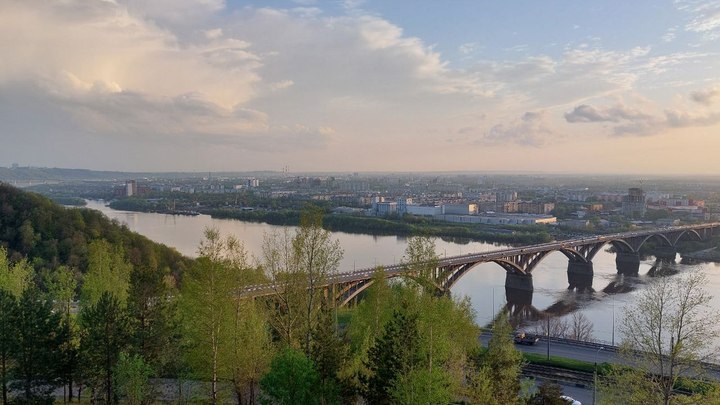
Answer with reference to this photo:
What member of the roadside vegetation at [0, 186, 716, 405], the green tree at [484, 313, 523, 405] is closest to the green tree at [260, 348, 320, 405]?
the roadside vegetation at [0, 186, 716, 405]

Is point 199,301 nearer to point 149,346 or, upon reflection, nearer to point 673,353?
point 149,346

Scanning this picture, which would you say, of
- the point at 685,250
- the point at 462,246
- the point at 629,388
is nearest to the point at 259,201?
the point at 462,246

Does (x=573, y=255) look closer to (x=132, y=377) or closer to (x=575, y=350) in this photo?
(x=575, y=350)

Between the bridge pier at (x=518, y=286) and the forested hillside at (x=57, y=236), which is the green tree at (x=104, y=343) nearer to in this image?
the forested hillside at (x=57, y=236)

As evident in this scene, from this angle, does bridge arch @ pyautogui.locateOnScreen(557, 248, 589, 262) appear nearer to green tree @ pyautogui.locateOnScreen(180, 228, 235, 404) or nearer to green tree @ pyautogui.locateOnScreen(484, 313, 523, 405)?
green tree @ pyautogui.locateOnScreen(484, 313, 523, 405)

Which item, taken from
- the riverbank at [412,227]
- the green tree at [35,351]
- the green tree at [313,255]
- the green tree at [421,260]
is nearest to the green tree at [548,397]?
the green tree at [421,260]

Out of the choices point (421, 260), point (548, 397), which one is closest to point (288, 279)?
point (421, 260)
